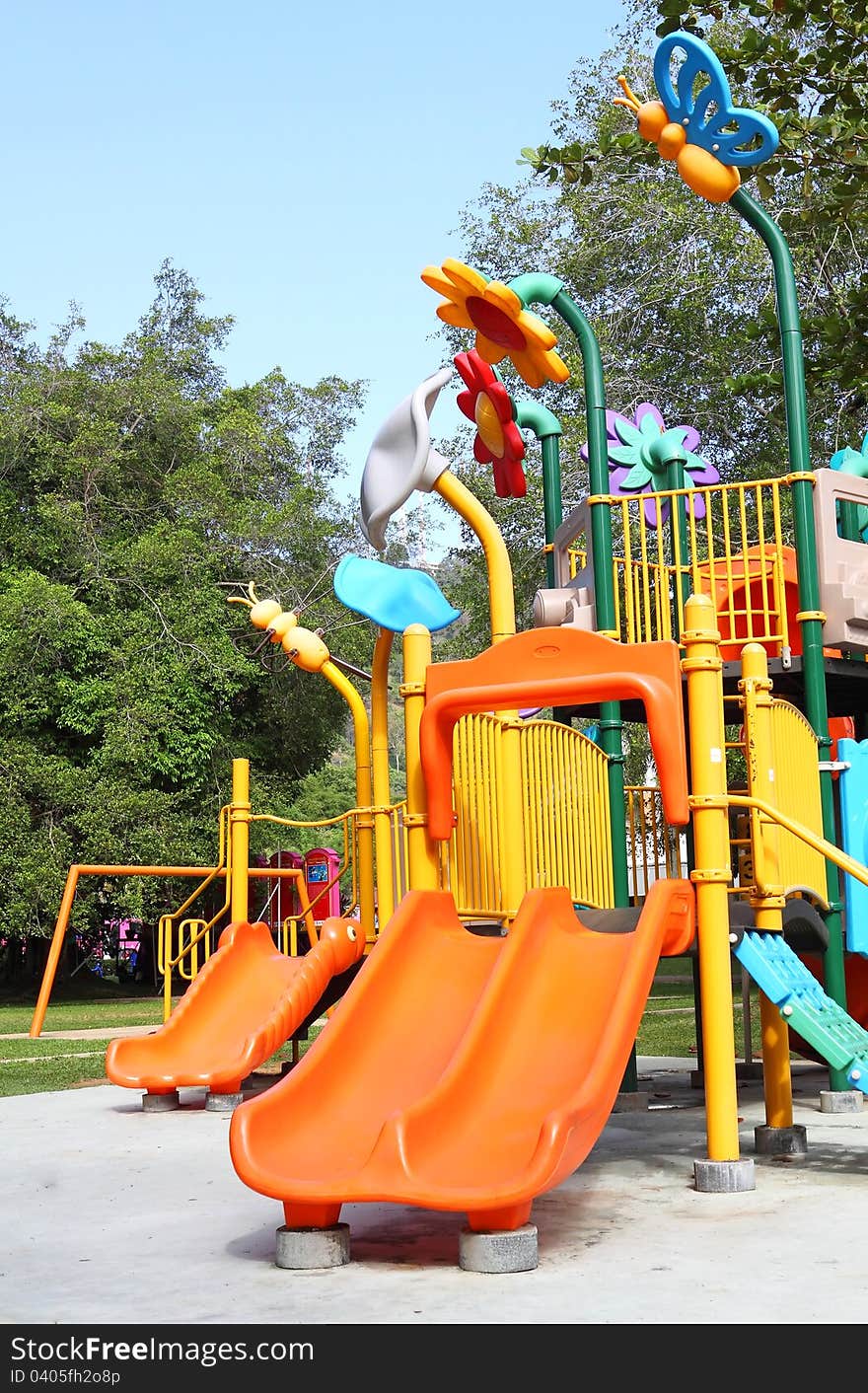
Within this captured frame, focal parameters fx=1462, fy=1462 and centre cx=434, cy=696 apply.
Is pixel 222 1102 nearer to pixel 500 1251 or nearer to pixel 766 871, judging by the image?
pixel 766 871

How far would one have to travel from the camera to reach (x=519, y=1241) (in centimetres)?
504

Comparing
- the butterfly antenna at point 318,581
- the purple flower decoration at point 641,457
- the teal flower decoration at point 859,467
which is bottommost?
the teal flower decoration at point 859,467

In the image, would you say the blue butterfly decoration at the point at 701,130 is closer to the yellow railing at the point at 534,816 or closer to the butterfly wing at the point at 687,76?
the butterfly wing at the point at 687,76

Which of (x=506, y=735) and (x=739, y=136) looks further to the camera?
(x=739, y=136)

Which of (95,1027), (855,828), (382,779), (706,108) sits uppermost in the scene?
(706,108)

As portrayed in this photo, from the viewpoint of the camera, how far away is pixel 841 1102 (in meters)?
9.51

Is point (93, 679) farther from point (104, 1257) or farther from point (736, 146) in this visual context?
point (104, 1257)

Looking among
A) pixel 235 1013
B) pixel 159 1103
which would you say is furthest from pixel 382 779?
pixel 159 1103

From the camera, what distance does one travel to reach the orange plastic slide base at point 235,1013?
968 centimetres

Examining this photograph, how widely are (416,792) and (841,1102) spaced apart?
4.20 metres

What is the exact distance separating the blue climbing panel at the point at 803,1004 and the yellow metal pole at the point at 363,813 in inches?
139

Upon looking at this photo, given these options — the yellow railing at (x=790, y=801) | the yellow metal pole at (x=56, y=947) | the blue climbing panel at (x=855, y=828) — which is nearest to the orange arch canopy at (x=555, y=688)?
the yellow railing at (x=790, y=801)
